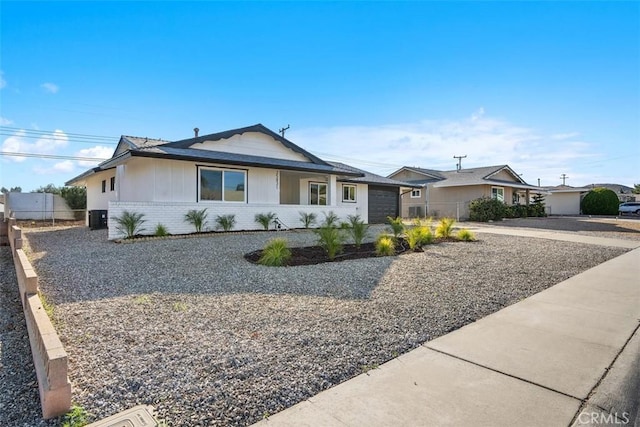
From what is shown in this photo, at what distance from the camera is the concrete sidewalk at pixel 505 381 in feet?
7.76

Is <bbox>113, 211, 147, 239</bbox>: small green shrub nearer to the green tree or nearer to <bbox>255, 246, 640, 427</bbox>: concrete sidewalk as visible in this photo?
<bbox>255, 246, 640, 427</bbox>: concrete sidewalk

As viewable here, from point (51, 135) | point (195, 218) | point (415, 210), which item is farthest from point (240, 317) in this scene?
point (51, 135)

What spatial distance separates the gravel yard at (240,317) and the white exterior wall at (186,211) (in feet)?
9.60

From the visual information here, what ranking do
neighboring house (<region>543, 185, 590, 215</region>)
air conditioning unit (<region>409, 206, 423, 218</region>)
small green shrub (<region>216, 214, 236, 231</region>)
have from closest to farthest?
small green shrub (<region>216, 214, 236, 231</region>) < air conditioning unit (<region>409, 206, 423, 218</region>) < neighboring house (<region>543, 185, 590, 215</region>)

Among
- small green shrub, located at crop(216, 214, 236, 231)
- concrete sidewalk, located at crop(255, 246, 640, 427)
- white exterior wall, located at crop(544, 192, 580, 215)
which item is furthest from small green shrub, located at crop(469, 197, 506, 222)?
concrete sidewalk, located at crop(255, 246, 640, 427)

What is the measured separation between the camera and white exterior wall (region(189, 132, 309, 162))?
15.1 metres

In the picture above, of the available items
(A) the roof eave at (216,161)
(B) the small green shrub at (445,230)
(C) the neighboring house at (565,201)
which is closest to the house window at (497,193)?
(C) the neighboring house at (565,201)

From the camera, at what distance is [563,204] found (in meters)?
42.0

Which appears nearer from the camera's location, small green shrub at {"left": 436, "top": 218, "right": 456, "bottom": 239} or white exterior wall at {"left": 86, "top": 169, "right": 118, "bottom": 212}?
small green shrub at {"left": 436, "top": 218, "right": 456, "bottom": 239}

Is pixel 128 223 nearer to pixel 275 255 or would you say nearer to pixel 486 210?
pixel 275 255

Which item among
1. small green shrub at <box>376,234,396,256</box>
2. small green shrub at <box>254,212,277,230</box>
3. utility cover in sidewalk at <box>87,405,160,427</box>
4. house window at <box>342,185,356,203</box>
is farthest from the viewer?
house window at <box>342,185,356,203</box>

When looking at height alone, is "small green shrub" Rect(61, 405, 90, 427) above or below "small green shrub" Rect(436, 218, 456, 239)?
below

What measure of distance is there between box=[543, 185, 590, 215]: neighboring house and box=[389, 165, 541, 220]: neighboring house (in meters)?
10.5

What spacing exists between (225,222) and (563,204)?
44.6m
